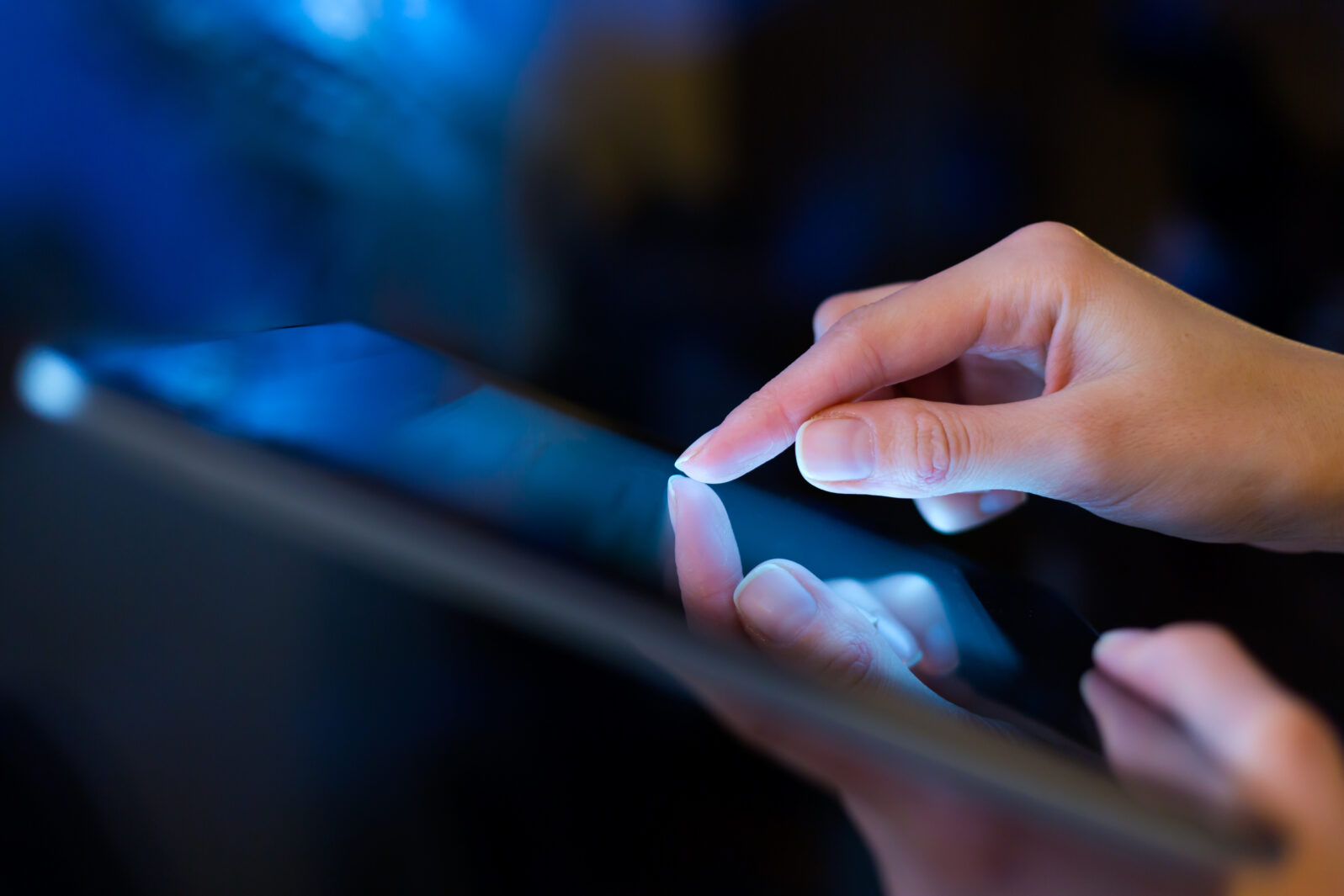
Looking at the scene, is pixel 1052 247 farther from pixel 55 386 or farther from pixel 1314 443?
pixel 55 386

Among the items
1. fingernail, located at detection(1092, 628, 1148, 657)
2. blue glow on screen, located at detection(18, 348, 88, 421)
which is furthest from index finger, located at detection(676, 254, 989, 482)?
A: blue glow on screen, located at detection(18, 348, 88, 421)

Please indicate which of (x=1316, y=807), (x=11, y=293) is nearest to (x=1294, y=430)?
(x=1316, y=807)

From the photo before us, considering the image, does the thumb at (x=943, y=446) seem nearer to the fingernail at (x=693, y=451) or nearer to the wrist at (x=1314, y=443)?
the fingernail at (x=693, y=451)

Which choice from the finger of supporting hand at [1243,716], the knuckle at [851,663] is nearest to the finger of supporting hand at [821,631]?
the knuckle at [851,663]

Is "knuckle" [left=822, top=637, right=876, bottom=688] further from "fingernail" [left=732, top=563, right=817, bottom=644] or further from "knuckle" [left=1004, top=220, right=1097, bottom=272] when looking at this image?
"knuckle" [left=1004, top=220, right=1097, bottom=272]

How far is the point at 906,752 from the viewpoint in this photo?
259 mm

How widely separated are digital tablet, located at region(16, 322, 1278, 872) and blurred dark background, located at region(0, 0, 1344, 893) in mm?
129

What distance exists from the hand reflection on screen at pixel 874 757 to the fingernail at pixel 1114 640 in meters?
0.06

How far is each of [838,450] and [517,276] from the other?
535 mm

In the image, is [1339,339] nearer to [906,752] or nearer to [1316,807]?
[1316,807]

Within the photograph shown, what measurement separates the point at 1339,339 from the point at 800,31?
2.55 feet

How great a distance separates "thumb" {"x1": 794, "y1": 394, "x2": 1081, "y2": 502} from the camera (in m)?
0.51

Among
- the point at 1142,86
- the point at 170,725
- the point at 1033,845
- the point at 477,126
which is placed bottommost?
the point at 1033,845

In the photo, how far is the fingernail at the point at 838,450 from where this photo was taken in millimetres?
521
